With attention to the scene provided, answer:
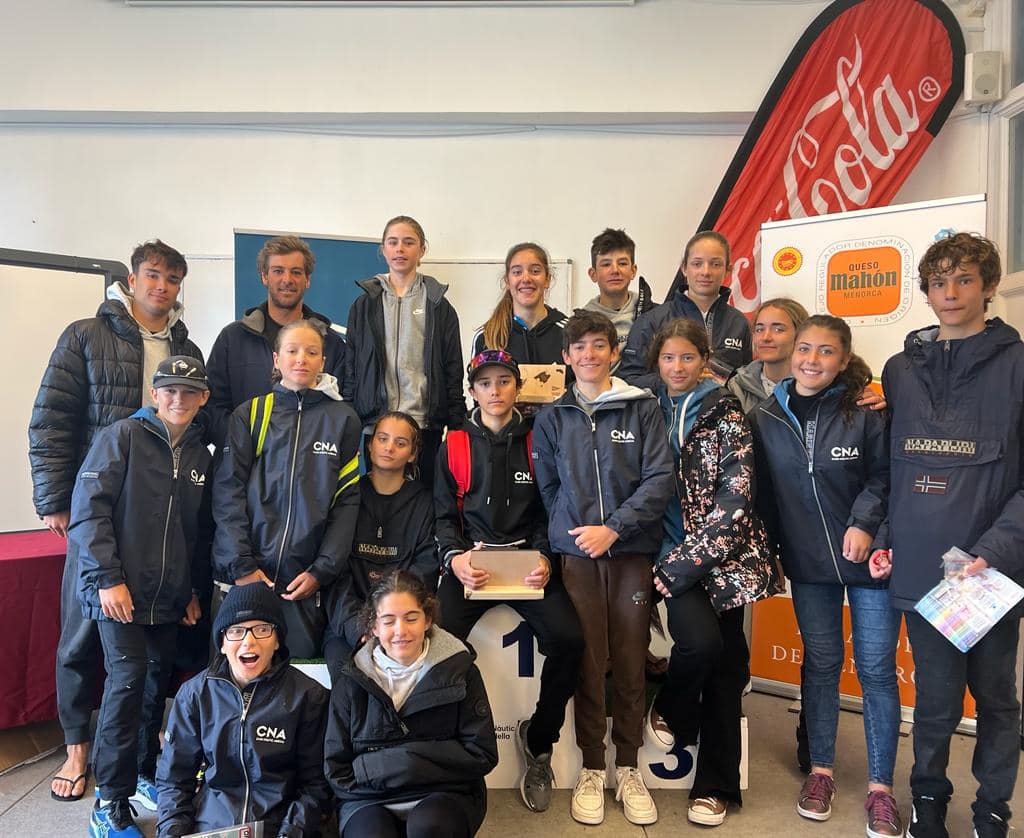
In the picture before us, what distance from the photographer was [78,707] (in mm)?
2551

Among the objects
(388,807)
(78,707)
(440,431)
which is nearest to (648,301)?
(440,431)

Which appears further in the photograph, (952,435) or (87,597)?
(87,597)

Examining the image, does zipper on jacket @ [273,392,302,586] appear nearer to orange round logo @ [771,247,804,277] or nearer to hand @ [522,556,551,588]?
hand @ [522,556,551,588]

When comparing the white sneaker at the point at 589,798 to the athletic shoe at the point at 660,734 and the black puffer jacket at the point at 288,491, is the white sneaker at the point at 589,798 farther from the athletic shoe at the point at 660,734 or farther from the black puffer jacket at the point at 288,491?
the black puffer jacket at the point at 288,491

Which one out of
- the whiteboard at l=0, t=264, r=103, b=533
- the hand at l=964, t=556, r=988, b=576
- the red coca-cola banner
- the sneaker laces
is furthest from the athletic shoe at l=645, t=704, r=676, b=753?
the whiteboard at l=0, t=264, r=103, b=533

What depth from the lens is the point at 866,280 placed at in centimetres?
328

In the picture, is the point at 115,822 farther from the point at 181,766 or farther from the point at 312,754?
the point at 312,754

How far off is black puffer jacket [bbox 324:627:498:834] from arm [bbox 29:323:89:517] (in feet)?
4.53

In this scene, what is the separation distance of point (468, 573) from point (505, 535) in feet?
0.78

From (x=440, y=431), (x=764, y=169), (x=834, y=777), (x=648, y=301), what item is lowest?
(x=834, y=777)

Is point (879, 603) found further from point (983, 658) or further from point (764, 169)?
point (764, 169)

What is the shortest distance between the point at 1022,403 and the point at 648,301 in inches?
64.2

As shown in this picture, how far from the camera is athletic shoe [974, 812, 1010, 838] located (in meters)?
2.11

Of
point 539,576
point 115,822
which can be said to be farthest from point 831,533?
point 115,822
